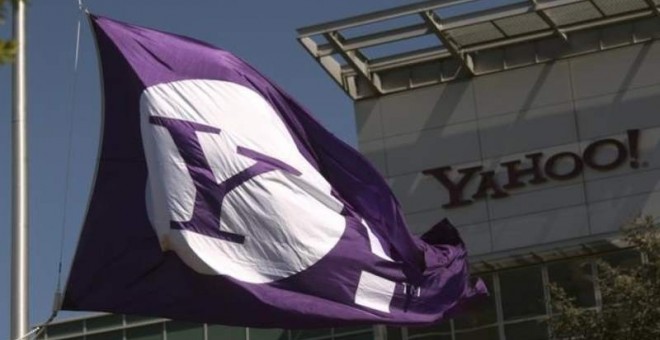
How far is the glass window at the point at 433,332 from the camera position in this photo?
34656 millimetres

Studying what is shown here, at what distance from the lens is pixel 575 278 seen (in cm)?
3400

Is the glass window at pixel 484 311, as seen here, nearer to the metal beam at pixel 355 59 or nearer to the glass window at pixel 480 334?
the glass window at pixel 480 334

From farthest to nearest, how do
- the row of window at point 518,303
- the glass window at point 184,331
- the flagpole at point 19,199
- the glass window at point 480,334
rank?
1. the glass window at point 184,331
2. the glass window at point 480,334
3. the row of window at point 518,303
4. the flagpole at point 19,199

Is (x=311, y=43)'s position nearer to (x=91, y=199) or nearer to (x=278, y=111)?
(x=278, y=111)

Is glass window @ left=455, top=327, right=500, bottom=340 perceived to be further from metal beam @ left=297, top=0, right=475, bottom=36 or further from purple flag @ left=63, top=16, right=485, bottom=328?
purple flag @ left=63, top=16, right=485, bottom=328

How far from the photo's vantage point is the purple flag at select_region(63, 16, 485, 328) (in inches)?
709

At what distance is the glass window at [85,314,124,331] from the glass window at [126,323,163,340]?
35 centimetres

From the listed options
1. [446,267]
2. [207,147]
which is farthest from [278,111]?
[446,267]

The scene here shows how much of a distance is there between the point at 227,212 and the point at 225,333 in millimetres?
19266

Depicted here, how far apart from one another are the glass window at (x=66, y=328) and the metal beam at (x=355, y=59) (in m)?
9.37

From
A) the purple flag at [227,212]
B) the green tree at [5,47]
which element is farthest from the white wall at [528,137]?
the green tree at [5,47]

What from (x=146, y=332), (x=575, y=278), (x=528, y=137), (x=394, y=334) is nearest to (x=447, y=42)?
(x=528, y=137)

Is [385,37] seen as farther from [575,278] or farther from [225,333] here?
[225,333]

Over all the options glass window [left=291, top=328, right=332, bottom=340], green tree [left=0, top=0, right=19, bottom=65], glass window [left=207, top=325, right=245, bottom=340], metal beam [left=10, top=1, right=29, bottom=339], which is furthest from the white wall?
green tree [left=0, top=0, right=19, bottom=65]
